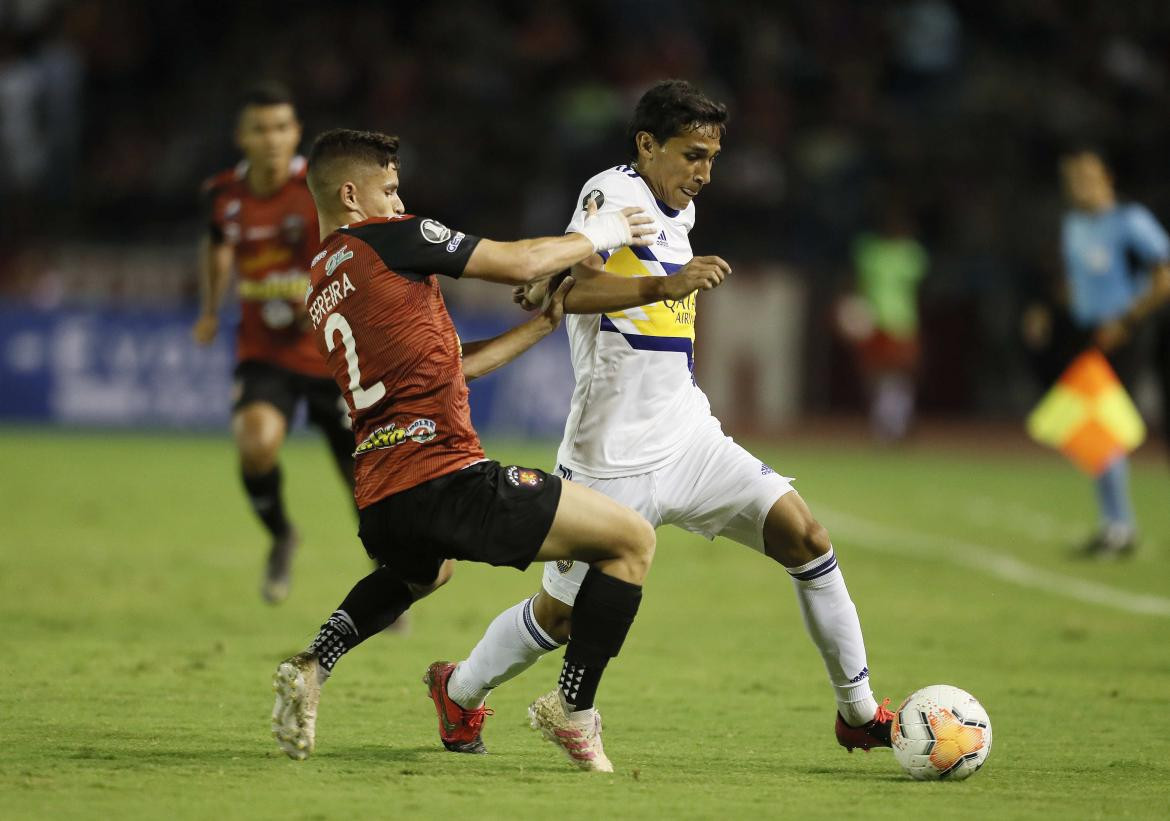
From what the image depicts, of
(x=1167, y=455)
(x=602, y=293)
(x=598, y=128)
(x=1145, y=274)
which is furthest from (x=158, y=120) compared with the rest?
(x=602, y=293)

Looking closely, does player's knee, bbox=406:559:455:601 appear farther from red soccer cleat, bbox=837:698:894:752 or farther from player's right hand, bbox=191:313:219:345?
player's right hand, bbox=191:313:219:345

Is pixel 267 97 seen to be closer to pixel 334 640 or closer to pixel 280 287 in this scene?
pixel 280 287

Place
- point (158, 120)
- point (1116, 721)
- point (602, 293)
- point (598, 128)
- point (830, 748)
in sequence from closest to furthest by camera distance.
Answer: point (602, 293) < point (830, 748) < point (1116, 721) < point (598, 128) < point (158, 120)

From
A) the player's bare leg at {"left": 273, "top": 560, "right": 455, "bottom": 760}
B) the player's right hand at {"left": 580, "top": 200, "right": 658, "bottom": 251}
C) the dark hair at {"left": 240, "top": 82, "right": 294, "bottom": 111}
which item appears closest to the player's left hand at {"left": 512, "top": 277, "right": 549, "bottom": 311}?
the player's right hand at {"left": 580, "top": 200, "right": 658, "bottom": 251}

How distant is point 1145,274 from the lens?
40.8 feet

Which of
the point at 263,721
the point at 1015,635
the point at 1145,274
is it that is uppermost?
the point at 1145,274

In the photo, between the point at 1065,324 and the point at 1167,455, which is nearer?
the point at 1065,324

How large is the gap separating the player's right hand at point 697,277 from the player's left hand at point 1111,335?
286 inches

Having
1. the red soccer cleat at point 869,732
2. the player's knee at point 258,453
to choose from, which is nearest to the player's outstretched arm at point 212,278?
the player's knee at point 258,453

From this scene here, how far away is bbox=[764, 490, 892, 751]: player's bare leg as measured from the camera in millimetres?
5797

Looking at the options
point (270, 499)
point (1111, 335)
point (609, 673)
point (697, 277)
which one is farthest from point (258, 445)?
point (1111, 335)

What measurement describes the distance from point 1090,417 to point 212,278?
6.22 meters

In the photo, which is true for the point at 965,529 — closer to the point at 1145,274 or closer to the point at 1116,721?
the point at 1145,274

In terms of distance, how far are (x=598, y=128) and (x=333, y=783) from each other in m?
18.2
